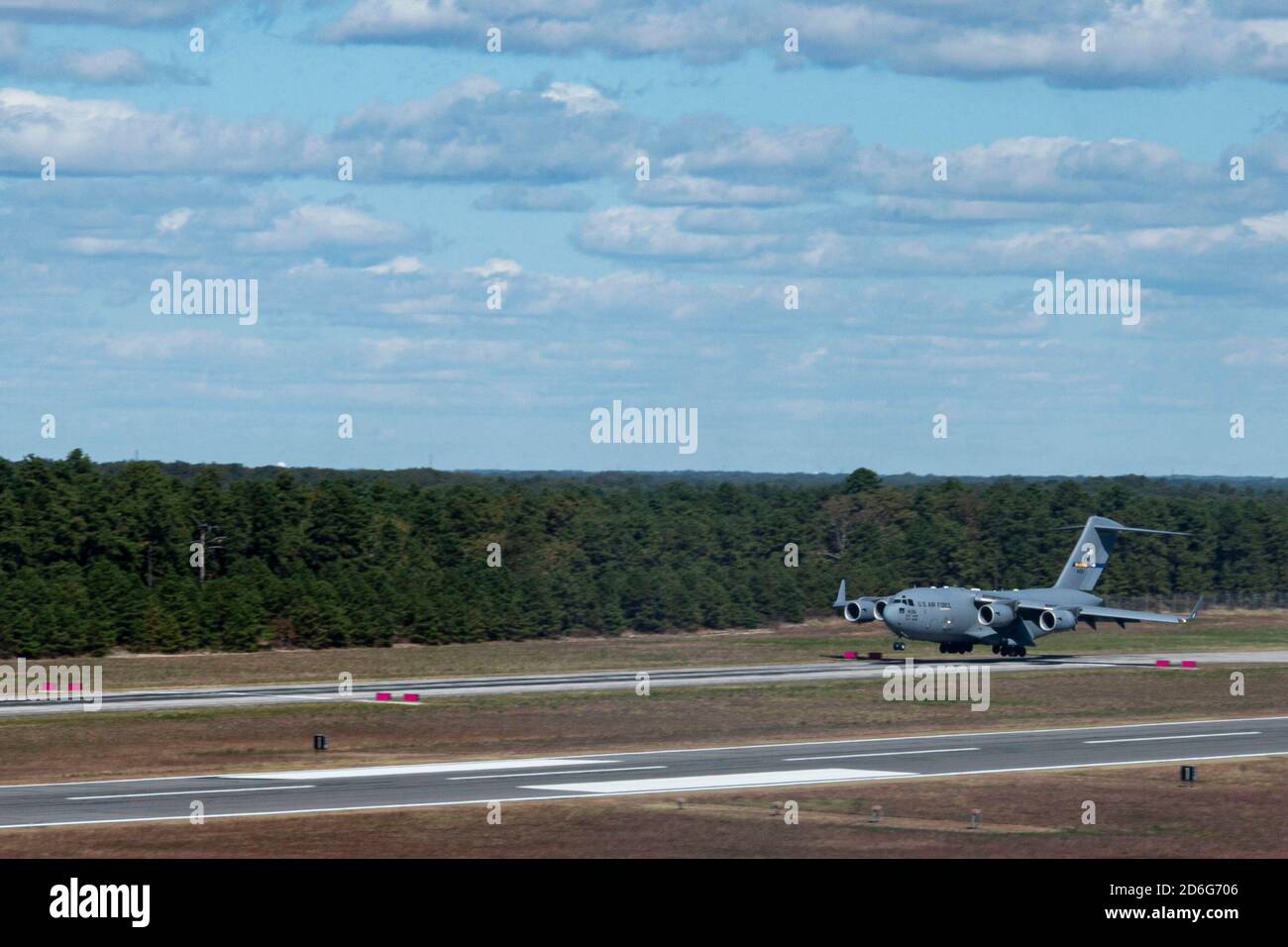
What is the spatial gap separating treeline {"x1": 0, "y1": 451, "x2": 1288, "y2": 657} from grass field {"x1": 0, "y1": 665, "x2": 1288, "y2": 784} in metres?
31.2

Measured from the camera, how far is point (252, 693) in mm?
75062

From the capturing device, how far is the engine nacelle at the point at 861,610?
90.2m

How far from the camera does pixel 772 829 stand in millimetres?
39875

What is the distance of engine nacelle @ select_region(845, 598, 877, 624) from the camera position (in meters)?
90.2

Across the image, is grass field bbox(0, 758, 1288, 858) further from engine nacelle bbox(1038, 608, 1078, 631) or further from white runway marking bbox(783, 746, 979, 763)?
engine nacelle bbox(1038, 608, 1078, 631)

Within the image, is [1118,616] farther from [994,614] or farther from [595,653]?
[595,653]

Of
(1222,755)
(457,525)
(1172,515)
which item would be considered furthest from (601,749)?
(1172,515)

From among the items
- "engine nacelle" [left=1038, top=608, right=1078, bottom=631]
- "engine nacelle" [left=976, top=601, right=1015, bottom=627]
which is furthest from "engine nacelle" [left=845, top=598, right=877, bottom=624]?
"engine nacelle" [left=1038, top=608, right=1078, bottom=631]

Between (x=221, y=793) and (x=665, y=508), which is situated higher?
(x=665, y=508)

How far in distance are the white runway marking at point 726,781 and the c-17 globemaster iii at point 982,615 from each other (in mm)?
38791

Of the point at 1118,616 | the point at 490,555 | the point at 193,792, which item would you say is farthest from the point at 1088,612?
the point at 193,792

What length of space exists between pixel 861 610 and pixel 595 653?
16.1 metres
